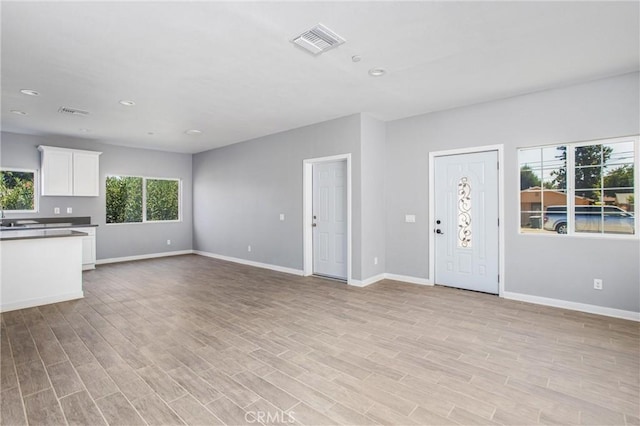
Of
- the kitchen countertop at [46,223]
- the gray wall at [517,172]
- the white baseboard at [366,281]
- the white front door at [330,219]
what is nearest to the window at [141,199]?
the kitchen countertop at [46,223]

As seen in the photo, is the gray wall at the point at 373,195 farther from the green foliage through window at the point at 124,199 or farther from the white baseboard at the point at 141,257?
the green foliage through window at the point at 124,199

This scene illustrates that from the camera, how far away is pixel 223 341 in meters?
3.13

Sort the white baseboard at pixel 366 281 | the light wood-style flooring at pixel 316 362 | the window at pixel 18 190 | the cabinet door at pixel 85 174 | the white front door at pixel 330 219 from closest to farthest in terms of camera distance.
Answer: the light wood-style flooring at pixel 316 362, the white baseboard at pixel 366 281, the white front door at pixel 330 219, the window at pixel 18 190, the cabinet door at pixel 85 174

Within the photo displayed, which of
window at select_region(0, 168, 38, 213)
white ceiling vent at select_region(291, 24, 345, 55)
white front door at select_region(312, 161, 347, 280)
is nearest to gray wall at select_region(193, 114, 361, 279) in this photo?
white front door at select_region(312, 161, 347, 280)

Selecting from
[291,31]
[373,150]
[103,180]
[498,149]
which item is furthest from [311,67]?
[103,180]

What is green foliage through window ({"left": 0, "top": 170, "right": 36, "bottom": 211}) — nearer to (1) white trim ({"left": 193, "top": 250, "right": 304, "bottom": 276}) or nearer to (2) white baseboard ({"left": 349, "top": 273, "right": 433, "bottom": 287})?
(1) white trim ({"left": 193, "top": 250, "right": 304, "bottom": 276})

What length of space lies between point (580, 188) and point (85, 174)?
349 inches

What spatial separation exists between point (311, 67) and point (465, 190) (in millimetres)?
3037

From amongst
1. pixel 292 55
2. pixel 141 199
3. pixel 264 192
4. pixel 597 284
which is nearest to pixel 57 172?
pixel 141 199

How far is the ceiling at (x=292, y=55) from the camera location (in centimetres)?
247

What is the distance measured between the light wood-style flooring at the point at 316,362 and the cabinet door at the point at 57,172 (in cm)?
332

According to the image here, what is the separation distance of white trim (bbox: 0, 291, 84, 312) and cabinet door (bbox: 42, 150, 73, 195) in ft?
10.1

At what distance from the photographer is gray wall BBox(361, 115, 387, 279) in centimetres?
521

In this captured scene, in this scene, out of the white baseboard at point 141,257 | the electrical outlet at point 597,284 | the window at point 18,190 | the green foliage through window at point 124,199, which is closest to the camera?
the electrical outlet at point 597,284
